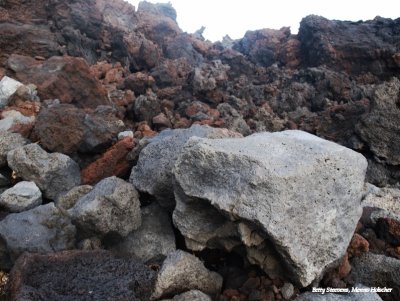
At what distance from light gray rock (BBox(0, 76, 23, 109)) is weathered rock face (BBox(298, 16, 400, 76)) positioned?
11.3 m

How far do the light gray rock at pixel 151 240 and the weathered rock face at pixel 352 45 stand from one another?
484 inches

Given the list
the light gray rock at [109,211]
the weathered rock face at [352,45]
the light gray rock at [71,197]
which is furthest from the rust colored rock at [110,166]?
the weathered rock face at [352,45]

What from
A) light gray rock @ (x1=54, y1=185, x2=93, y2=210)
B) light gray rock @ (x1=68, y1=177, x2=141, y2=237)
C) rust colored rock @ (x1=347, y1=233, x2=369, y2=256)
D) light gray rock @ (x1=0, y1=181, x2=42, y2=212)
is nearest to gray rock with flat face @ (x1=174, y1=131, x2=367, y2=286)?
rust colored rock @ (x1=347, y1=233, x2=369, y2=256)

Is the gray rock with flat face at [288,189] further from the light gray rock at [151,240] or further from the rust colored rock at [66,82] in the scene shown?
the rust colored rock at [66,82]

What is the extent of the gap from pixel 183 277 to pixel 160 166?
1.49 metres

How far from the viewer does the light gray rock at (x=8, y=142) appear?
562 centimetres

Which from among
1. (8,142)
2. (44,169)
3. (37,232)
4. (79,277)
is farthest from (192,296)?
(8,142)

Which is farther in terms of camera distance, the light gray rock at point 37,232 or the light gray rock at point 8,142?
the light gray rock at point 8,142

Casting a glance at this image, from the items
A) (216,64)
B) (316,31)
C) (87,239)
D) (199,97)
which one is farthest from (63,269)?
(316,31)

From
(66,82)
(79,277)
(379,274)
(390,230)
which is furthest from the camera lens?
(66,82)

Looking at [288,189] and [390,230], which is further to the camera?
[390,230]

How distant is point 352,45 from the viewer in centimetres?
1478

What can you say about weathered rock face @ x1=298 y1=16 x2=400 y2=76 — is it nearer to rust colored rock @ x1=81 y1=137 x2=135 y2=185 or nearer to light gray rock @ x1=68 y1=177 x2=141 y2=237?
rust colored rock @ x1=81 y1=137 x2=135 y2=185

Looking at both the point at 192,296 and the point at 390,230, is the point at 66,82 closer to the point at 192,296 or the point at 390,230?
the point at 192,296
